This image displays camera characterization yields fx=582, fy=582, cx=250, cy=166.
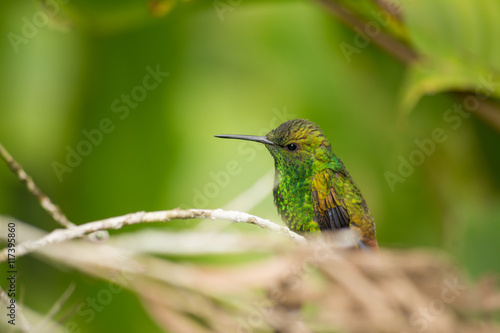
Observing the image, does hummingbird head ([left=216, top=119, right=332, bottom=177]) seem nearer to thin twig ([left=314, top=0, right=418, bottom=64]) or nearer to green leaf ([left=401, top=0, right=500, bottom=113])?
green leaf ([left=401, top=0, right=500, bottom=113])

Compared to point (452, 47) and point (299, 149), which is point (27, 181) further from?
point (452, 47)

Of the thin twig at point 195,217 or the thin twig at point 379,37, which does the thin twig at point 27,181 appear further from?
the thin twig at point 379,37

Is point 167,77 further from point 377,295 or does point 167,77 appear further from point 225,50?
point 377,295

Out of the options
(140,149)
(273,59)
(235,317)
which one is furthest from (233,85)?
(235,317)

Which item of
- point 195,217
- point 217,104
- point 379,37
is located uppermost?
point 379,37

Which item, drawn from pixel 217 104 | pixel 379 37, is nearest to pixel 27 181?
pixel 217 104
